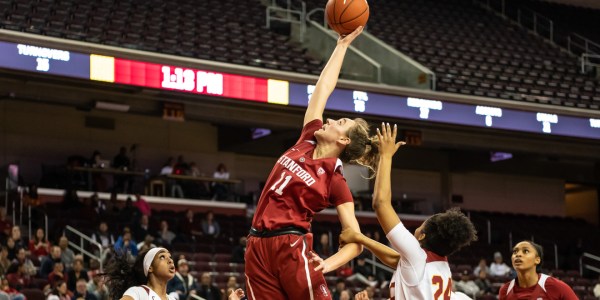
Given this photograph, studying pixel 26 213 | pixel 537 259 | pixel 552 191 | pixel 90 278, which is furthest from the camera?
pixel 552 191

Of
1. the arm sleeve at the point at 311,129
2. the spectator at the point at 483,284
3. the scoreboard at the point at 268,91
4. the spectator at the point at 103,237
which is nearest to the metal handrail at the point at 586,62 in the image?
the scoreboard at the point at 268,91

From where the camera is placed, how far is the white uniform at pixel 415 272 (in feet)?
16.3

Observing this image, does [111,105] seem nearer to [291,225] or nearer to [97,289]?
[97,289]

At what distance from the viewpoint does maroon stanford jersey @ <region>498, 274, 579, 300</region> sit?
7645mm

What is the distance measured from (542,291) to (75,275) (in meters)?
7.91

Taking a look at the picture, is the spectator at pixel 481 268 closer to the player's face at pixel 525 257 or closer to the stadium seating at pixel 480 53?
the stadium seating at pixel 480 53

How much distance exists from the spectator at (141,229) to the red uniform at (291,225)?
1176 centimetres

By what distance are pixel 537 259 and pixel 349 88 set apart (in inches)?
429

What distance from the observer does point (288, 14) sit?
2252cm

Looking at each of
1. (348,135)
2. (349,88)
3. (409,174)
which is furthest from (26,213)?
(348,135)

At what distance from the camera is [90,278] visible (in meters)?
14.5

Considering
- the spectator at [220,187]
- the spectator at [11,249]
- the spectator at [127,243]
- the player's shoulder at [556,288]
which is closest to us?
the player's shoulder at [556,288]

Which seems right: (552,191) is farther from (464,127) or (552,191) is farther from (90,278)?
(90,278)

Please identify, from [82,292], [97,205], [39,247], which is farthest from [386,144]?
[97,205]
